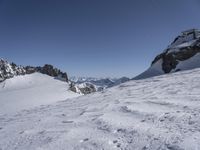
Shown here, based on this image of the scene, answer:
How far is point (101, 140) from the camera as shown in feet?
18.6

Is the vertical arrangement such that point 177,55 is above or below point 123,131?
above

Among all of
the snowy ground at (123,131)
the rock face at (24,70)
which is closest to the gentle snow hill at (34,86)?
the rock face at (24,70)

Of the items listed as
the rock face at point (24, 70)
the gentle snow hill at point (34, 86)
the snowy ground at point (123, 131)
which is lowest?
the snowy ground at point (123, 131)

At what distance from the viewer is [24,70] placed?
94062mm

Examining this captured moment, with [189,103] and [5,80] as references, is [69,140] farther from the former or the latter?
[5,80]

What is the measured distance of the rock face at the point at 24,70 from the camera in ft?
294

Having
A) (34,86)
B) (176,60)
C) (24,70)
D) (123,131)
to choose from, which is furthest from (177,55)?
(24,70)

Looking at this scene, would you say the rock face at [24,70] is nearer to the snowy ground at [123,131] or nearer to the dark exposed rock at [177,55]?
the dark exposed rock at [177,55]

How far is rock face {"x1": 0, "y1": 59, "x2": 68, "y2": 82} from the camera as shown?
8950cm

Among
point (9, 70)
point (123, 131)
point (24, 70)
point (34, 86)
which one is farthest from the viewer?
point (24, 70)

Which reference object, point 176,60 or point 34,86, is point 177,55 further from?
point 34,86

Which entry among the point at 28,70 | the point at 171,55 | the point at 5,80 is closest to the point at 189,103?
the point at 171,55

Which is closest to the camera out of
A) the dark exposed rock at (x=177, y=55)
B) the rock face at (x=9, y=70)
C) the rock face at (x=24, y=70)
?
the dark exposed rock at (x=177, y=55)

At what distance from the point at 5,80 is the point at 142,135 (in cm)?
8494
